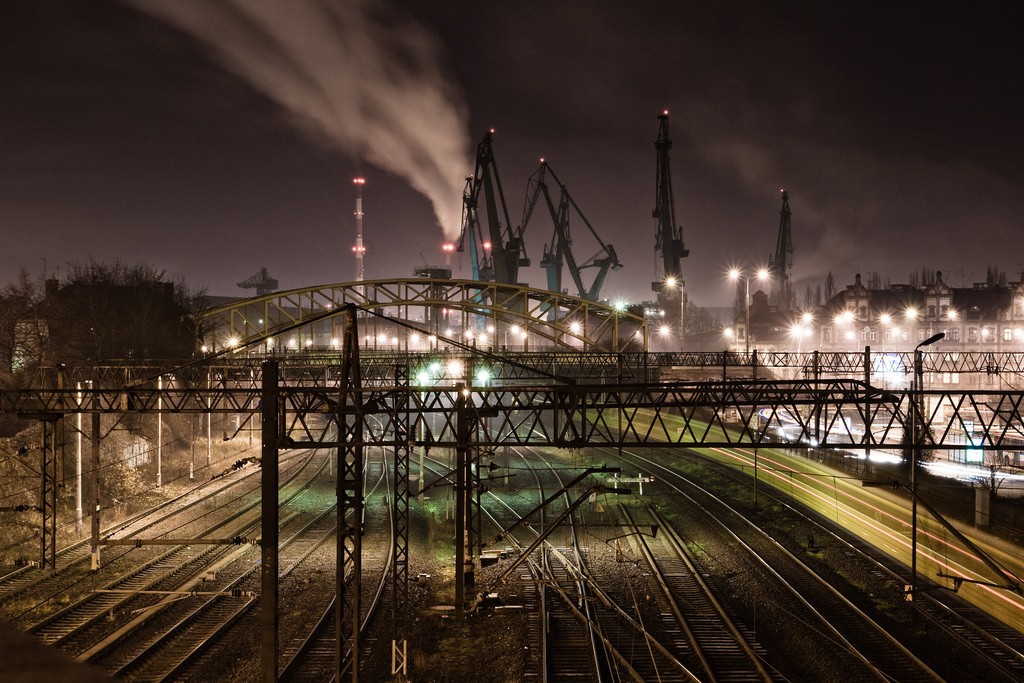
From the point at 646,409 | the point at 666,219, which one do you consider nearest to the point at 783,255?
the point at 666,219

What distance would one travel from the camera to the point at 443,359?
103 ft

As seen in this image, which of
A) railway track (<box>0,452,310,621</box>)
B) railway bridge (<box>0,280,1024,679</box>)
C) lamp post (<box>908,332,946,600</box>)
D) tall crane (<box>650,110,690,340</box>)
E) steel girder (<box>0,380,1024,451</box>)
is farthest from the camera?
tall crane (<box>650,110,690,340</box>)

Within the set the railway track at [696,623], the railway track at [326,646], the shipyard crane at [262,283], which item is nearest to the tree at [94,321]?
the railway track at [326,646]

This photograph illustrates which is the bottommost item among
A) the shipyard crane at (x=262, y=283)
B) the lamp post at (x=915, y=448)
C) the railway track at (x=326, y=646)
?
the railway track at (x=326, y=646)

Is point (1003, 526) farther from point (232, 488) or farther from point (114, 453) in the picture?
point (114, 453)

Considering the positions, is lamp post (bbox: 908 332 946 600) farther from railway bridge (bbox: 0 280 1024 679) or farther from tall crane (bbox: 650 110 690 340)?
tall crane (bbox: 650 110 690 340)

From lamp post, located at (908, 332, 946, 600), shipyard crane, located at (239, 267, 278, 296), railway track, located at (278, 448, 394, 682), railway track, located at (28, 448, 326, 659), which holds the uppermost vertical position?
shipyard crane, located at (239, 267, 278, 296)

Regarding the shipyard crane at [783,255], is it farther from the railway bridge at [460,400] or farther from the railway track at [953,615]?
the railway track at [953,615]

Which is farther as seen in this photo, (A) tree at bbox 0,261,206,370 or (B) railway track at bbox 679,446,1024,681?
(A) tree at bbox 0,261,206,370

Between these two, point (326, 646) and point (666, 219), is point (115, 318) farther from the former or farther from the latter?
point (666, 219)

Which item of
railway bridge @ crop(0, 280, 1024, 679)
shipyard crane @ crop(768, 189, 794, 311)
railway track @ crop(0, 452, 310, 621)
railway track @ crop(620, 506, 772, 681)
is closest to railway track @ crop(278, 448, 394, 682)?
railway bridge @ crop(0, 280, 1024, 679)

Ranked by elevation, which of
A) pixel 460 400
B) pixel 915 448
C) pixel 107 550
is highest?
pixel 460 400

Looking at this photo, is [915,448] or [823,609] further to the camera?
[823,609]

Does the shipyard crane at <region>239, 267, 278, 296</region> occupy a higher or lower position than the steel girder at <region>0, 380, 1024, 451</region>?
higher
